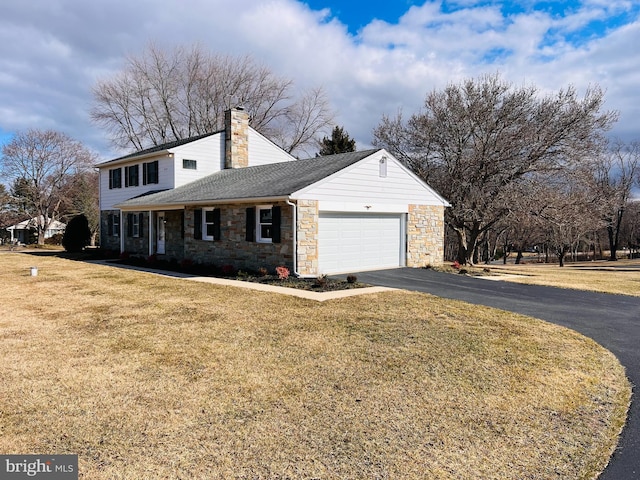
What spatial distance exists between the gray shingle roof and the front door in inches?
47.9

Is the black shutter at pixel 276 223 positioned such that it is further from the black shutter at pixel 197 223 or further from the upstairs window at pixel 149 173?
the upstairs window at pixel 149 173

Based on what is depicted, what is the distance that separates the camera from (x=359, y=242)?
15.1 m

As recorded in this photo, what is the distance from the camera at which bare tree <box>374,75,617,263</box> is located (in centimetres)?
2003

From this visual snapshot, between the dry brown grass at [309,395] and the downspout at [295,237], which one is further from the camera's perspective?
the downspout at [295,237]

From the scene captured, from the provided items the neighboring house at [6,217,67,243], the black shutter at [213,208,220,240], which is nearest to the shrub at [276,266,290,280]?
the black shutter at [213,208,220,240]

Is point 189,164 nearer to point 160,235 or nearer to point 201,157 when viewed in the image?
point 201,157

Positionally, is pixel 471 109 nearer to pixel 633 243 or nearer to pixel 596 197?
pixel 596 197

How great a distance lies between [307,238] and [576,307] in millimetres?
7328

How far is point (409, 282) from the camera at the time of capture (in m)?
12.7

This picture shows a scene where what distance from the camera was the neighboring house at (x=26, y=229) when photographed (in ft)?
134

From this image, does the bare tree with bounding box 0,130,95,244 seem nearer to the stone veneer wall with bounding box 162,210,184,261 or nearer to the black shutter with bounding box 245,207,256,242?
the stone veneer wall with bounding box 162,210,184,261

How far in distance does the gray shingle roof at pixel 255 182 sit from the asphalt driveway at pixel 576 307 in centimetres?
384

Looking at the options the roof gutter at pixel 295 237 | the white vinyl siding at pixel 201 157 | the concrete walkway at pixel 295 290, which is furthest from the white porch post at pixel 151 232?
the roof gutter at pixel 295 237

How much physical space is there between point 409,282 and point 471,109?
13.0 metres
